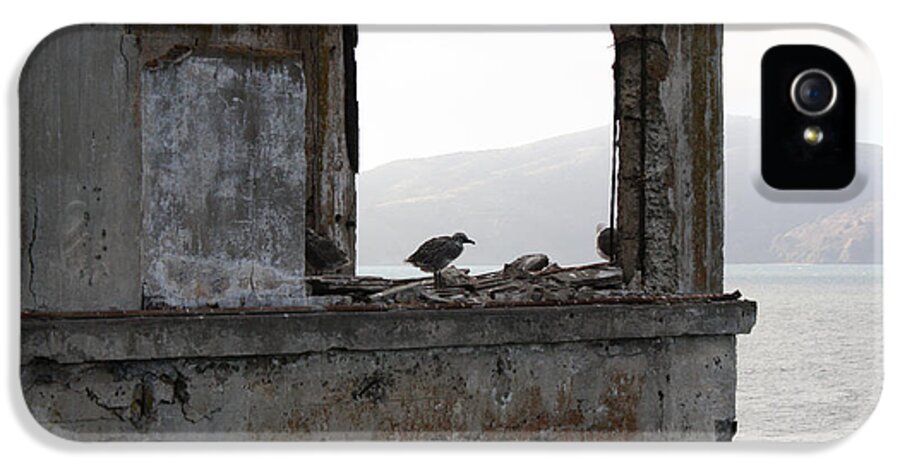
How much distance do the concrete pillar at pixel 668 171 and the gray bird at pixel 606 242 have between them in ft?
0.12

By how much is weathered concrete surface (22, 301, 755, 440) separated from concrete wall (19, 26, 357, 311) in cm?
14

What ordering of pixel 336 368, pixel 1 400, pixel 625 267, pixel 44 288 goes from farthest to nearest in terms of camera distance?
pixel 625 267 < pixel 336 368 < pixel 44 288 < pixel 1 400

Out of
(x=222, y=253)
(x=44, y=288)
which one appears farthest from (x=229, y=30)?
(x=44, y=288)

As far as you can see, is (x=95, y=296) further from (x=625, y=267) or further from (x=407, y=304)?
(x=625, y=267)

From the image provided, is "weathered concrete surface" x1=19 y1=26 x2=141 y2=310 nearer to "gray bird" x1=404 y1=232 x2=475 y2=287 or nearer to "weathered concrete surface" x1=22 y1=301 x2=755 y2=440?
"weathered concrete surface" x1=22 y1=301 x2=755 y2=440

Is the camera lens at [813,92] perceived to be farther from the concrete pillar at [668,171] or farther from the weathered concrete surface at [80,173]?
the weathered concrete surface at [80,173]

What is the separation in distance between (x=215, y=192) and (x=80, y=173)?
45cm

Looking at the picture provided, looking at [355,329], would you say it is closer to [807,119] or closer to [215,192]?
[215,192]

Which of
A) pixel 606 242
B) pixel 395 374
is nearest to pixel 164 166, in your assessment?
pixel 395 374

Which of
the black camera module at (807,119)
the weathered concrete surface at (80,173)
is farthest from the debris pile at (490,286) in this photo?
the black camera module at (807,119)

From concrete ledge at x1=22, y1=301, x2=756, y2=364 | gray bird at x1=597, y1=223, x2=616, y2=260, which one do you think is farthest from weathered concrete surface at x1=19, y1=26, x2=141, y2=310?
gray bird at x1=597, y1=223, x2=616, y2=260

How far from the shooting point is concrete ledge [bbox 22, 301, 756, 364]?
3.98 m

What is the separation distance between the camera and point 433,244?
525 centimetres

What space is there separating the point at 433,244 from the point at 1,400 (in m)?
2.13
